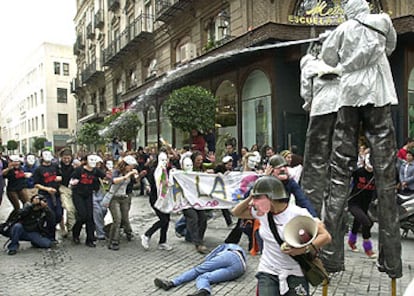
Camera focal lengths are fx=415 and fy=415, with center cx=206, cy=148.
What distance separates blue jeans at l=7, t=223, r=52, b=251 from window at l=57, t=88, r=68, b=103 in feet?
168

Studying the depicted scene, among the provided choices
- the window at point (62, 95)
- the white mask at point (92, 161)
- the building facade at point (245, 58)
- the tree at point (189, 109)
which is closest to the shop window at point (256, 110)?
the building facade at point (245, 58)

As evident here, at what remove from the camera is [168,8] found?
794 inches

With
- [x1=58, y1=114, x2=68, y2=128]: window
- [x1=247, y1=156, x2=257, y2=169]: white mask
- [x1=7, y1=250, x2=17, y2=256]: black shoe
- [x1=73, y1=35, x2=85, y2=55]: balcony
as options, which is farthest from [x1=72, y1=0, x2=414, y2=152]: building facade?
[x1=58, y1=114, x2=68, y2=128]: window

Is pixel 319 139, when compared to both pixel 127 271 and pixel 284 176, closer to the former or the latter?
pixel 284 176

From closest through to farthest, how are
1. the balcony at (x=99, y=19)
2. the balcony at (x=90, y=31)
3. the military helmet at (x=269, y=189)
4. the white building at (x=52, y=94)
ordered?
1. the military helmet at (x=269, y=189)
2. the balcony at (x=99, y=19)
3. the balcony at (x=90, y=31)
4. the white building at (x=52, y=94)

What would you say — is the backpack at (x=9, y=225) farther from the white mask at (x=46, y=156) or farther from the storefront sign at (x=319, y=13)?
the storefront sign at (x=319, y=13)

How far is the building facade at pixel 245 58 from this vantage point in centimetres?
1313

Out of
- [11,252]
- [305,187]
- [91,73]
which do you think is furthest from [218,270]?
[91,73]

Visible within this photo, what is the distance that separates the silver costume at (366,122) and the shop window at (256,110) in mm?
9908

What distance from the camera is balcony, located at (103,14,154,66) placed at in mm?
25138

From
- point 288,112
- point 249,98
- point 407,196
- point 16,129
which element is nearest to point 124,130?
point 249,98

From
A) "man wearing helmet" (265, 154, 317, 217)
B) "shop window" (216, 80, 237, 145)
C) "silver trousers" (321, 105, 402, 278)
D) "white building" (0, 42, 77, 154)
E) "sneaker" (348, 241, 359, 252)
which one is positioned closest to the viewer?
"silver trousers" (321, 105, 402, 278)

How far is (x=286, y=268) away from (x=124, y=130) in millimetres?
16016

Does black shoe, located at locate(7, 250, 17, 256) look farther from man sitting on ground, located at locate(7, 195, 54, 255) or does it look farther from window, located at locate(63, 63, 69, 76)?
window, located at locate(63, 63, 69, 76)
